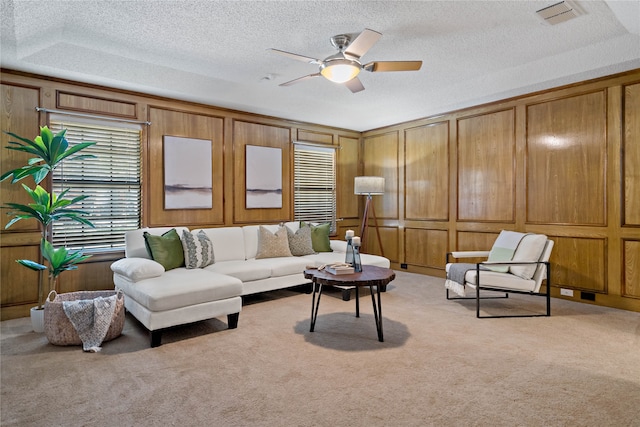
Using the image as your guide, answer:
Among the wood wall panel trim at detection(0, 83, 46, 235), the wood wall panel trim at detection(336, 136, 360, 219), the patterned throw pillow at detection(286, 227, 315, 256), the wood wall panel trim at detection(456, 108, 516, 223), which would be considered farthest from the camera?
the wood wall panel trim at detection(336, 136, 360, 219)

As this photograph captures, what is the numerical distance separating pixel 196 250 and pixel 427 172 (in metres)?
3.95

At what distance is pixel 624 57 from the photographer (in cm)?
386

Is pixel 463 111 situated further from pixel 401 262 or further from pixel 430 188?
pixel 401 262

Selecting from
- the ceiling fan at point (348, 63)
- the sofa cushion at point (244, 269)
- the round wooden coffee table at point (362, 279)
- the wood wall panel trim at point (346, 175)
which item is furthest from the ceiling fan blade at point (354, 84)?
the wood wall panel trim at point (346, 175)

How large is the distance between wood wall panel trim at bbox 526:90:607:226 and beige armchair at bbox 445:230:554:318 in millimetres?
766

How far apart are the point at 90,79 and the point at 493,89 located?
16.3 feet

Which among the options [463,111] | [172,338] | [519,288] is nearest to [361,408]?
[172,338]

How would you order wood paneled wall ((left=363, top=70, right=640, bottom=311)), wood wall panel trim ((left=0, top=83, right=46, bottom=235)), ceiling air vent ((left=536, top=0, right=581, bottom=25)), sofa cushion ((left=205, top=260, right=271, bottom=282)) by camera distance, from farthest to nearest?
sofa cushion ((left=205, top=260, right=271, bottom=282)) < wood paneled wall ((left=363, top=70, right=640, bottom=311)) < wood wall panel trim ((left=0, top=83, right=46, bottom=235)) < ceiling air vent ((left=536, top=0, right=581, bottom=25))

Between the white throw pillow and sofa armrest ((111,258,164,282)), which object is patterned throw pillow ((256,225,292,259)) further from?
the white throw pillow

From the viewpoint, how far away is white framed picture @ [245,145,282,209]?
585 centimetres

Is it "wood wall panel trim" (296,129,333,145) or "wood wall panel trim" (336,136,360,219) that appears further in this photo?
"wood wall panel trim" (336,136,360,219)

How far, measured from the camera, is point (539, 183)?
4.93 meters

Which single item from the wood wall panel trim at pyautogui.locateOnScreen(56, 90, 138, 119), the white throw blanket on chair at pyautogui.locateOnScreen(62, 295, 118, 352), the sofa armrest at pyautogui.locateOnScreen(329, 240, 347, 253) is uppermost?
the wood wall panel trim at pyautogui.locateOnScreen(56, 90, 138, 119)

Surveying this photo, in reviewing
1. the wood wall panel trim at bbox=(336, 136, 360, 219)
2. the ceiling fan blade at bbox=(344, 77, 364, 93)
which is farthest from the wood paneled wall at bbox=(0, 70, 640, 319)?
the ceiling fan blade at bbox=(344, 77, 364, 93)
